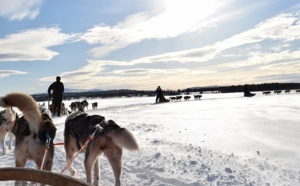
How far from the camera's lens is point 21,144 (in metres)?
Answer: 3.63

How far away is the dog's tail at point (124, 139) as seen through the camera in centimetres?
349

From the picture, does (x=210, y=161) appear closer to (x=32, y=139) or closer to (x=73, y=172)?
(x=73, y=172)

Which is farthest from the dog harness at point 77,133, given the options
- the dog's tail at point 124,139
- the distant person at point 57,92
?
the distant person at point 57,92

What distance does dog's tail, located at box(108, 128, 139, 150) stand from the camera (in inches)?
Result: 137

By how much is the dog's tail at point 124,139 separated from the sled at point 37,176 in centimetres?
211

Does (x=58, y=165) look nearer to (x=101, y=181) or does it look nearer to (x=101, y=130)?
(x=101, y=181)

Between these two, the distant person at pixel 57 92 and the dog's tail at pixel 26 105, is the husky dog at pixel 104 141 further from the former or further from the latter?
the distant person at pixel 57 92

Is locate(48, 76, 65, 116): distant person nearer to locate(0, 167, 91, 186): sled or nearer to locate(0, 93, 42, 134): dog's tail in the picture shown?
locate(0, 93, 42, 134): dog's tail

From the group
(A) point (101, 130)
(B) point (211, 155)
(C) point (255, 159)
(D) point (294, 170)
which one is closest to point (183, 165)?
(B) point (211, 155)

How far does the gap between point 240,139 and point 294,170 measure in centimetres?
274

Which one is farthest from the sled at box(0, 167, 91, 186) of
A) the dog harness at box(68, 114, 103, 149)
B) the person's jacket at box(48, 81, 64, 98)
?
the person's jacket at box(48, 81, 64, 98)

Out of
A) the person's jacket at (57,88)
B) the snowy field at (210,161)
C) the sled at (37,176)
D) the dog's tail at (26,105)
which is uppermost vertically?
the person's jacket at (57,88)

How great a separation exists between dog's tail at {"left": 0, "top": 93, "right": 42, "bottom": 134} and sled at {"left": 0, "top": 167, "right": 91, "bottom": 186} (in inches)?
72.8

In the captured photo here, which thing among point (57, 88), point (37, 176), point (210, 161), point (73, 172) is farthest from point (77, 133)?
point (57, 88)
